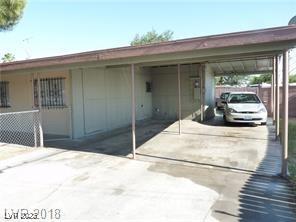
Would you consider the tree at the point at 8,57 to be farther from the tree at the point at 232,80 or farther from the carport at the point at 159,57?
the tree at the point at 232,80

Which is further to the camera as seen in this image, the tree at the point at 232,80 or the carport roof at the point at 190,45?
the tree at the point at 232,80

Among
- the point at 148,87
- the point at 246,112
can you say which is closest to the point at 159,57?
the point at 246,112

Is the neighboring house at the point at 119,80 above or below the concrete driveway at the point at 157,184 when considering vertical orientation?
above

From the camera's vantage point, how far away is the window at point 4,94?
35.0 ft

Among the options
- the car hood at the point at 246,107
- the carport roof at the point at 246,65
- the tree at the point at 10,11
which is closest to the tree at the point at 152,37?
the carport roof at the point at 246,65

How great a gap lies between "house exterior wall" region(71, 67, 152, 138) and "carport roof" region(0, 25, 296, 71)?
2.18 meters

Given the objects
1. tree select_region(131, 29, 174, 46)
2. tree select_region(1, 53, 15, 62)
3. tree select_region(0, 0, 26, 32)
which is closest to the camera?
tree select_region(0, 0, 26, 32)

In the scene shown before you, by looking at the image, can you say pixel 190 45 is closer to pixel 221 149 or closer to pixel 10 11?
pixel 221 149

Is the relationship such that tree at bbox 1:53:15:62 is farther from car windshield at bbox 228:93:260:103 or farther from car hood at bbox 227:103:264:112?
car hood at bbox 227:103:264:112

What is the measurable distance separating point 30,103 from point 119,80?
12.2 ft

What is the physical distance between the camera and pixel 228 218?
339 centimetres

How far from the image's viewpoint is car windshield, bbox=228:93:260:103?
11.8 metres

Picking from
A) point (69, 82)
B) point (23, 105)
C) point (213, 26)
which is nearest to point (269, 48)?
point (69, 82)

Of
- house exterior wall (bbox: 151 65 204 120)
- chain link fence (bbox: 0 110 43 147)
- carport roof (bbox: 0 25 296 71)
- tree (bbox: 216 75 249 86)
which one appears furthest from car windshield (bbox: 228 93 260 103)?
tree (bbox: 216 75 249 86)
